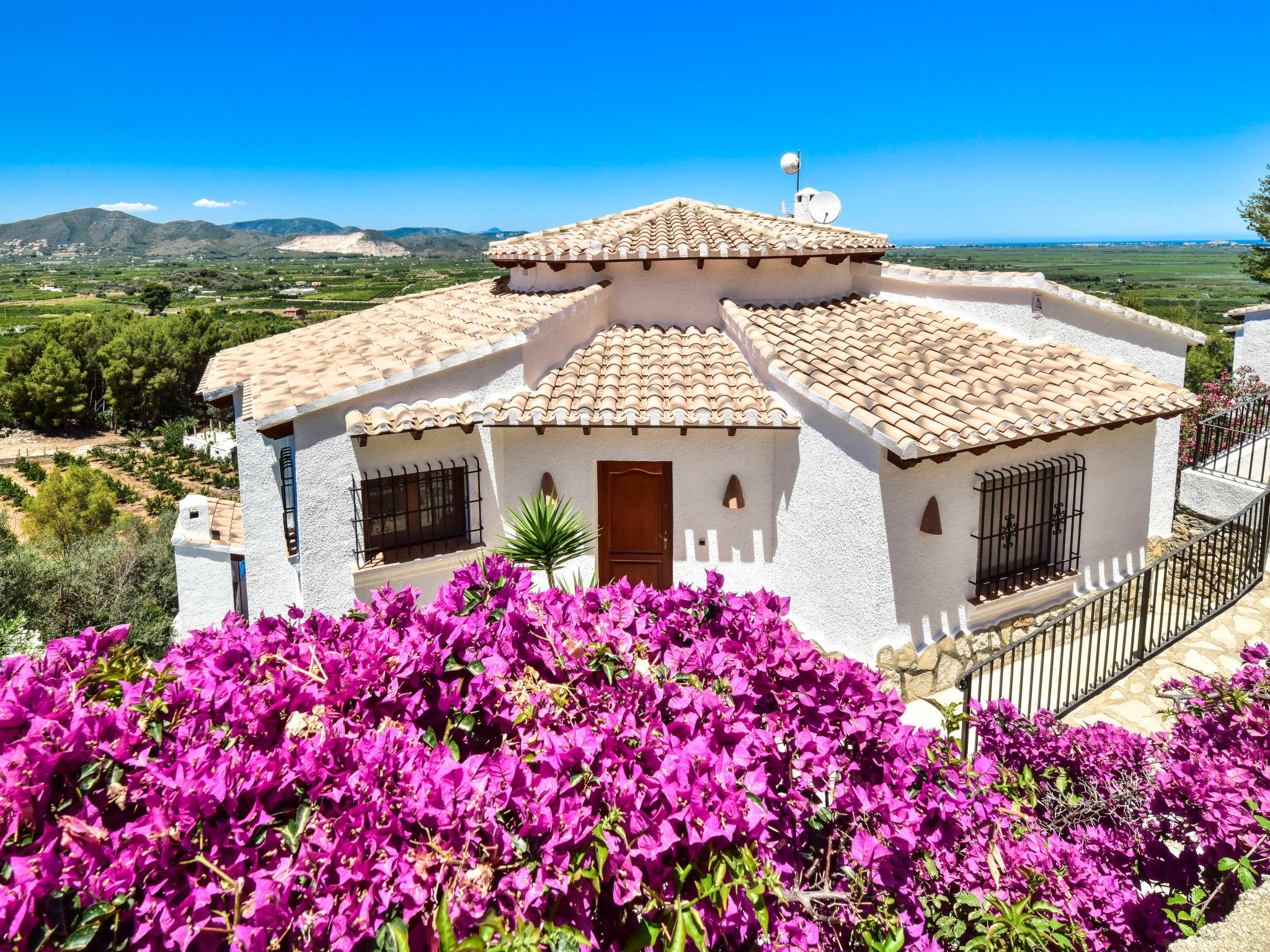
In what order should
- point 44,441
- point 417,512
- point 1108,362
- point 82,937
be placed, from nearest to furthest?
point 82,937 < point 417,512 < point 1108,362 < point 44,441

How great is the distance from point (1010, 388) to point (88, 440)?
7224 cm

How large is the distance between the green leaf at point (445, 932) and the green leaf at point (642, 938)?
0.79 m

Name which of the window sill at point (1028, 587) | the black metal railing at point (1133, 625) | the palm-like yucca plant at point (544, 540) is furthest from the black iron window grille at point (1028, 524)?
the palm-like yucca plant at point (544, 540)

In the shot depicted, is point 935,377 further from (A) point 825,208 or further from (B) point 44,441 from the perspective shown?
(B) point 44,441

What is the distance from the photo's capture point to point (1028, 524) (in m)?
11.0

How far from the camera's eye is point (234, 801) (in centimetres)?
295

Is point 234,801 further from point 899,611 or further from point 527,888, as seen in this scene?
point 899,611

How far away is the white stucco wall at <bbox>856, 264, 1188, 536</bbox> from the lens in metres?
12.4

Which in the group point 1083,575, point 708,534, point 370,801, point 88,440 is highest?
point 370,801

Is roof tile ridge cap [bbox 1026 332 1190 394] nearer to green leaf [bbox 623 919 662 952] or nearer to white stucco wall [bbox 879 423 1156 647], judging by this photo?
white stucco wall [bbox 879 423 1156 647]

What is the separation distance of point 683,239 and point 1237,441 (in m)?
12.1

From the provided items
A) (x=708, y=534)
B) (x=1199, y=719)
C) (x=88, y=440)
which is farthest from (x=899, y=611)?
(x=88, y=440)

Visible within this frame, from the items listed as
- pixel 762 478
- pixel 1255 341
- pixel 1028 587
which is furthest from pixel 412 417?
pixel 1255 341

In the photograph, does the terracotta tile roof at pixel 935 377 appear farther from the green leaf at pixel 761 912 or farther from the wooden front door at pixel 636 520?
the green leaf at pixel 761 912
